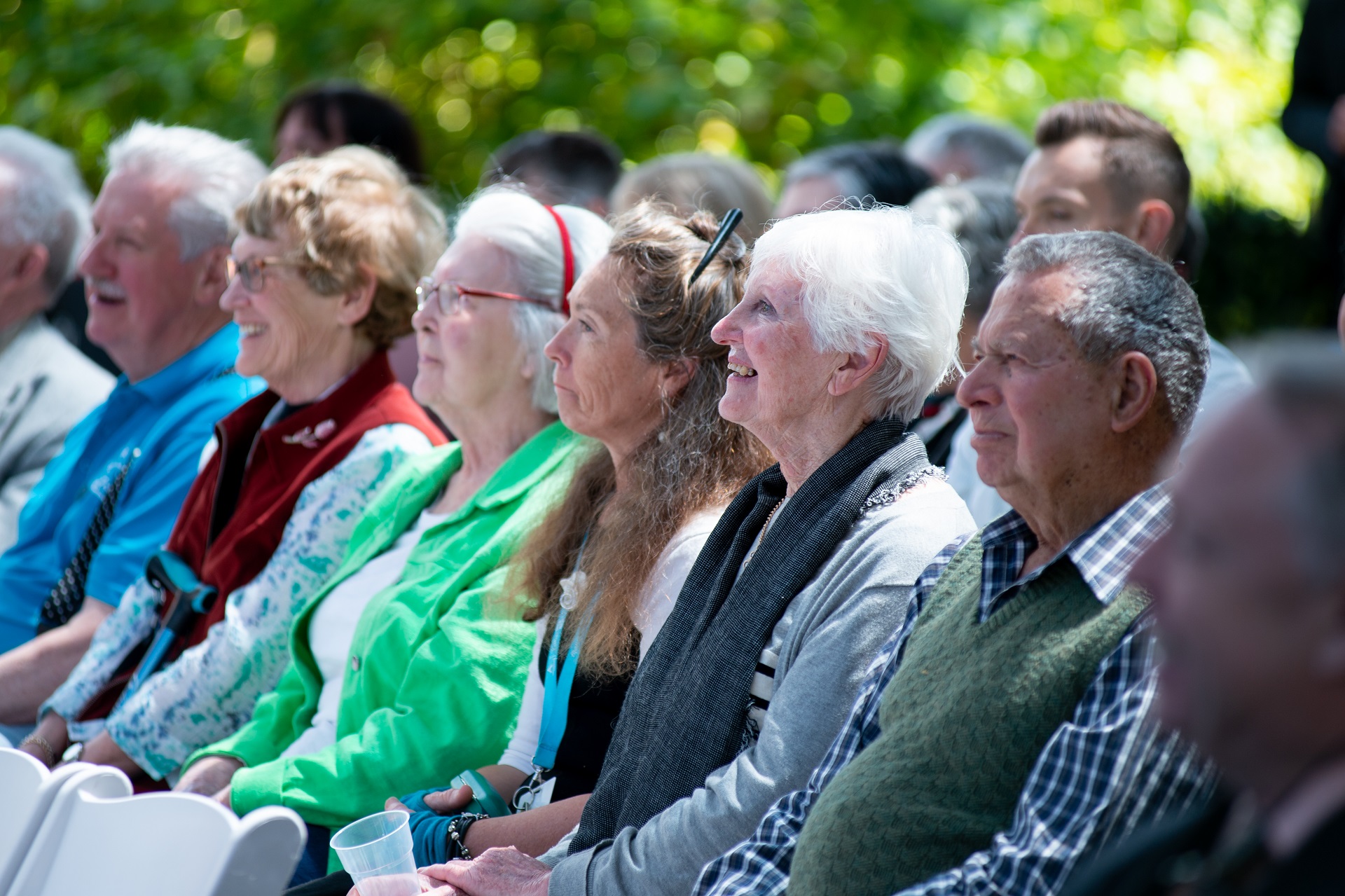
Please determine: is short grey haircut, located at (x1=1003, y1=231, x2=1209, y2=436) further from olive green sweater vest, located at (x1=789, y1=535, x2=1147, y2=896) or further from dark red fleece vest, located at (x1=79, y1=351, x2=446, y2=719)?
dark red fleece vest, located at (x1=79, y1=351, x2=446, y2=719)

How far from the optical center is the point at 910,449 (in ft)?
8.51

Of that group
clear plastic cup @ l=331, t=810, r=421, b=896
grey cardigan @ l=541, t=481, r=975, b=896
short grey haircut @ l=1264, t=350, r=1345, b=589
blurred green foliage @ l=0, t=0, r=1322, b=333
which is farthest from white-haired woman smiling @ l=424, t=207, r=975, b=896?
blurred green foliage @ l=0, t=0, r=1322, b=333

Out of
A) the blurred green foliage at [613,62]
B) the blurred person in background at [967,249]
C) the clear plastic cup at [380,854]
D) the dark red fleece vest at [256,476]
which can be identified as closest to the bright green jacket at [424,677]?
the dark red fleece vest at [256,476]

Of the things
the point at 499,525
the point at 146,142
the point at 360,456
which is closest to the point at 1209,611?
the point at 499,525

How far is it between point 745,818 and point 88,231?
4.22m

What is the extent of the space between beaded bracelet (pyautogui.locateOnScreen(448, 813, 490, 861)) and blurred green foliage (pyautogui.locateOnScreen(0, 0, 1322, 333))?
5275 mm

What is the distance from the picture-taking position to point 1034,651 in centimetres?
197

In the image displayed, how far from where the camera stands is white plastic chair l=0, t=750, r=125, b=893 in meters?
2.29

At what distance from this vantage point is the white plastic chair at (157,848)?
190 centimetres

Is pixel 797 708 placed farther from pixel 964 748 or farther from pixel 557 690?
pixel 557 690

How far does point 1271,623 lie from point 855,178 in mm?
4130

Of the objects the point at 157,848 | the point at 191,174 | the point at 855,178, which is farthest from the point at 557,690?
the point at 855,178

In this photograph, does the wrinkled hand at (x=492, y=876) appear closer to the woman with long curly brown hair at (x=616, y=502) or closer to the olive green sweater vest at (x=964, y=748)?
the woman with long curly brown hair at (x=616, y=502)

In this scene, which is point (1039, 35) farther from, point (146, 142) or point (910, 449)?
point (910, 449)
